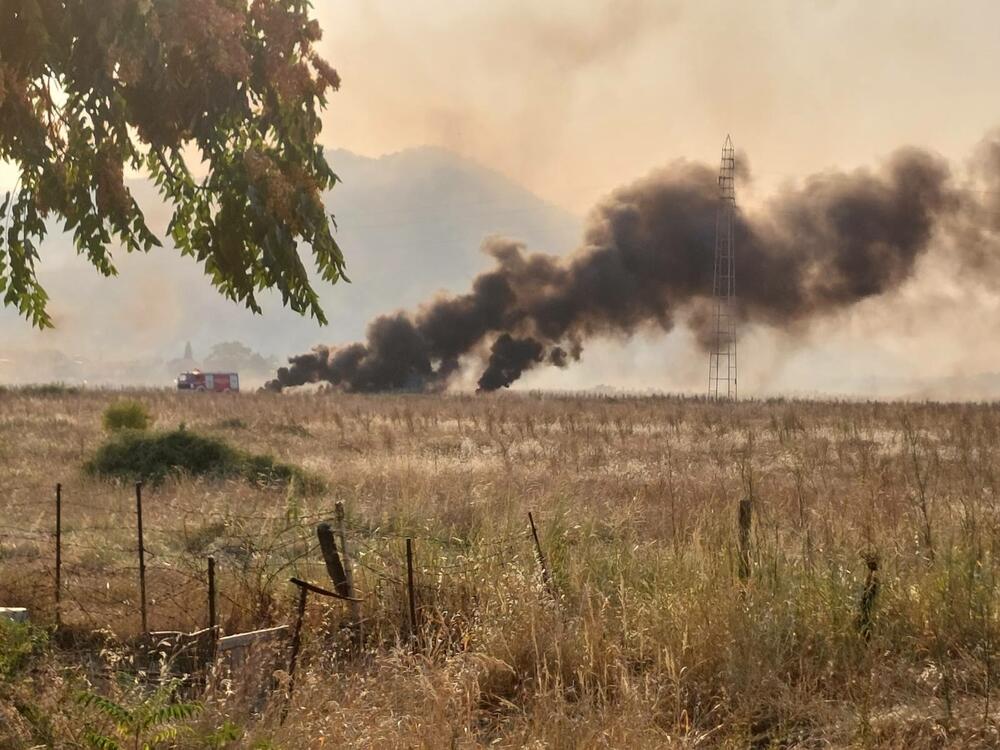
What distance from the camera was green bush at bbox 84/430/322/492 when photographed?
17203 millimetres

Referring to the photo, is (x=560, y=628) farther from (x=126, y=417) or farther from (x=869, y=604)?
(x=126, y=417)

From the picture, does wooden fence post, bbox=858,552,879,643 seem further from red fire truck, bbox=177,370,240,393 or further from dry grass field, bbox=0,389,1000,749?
red fire truck, bbox=177,370,240,393

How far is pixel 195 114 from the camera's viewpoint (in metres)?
8.09

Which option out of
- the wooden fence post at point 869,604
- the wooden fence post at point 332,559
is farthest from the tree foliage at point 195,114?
A: the wooden fence post at point 869,604

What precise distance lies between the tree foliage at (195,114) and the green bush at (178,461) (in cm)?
806

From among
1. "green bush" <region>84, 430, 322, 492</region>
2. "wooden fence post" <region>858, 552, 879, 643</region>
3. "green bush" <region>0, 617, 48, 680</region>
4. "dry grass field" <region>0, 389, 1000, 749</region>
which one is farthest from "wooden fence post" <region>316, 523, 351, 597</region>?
"green bush" <region>84, 430, 322, 492</region>

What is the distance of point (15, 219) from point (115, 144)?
1384mm

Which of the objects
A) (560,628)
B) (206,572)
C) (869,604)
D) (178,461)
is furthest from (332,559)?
(178,461)

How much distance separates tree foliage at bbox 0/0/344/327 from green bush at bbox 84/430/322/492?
Answer: 8.06 metres

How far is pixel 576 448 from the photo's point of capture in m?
22.1

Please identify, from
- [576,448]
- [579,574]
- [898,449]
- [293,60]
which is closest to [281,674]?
[579,574]

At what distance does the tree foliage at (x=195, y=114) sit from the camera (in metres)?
7.47

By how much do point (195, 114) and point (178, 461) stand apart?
436 inches

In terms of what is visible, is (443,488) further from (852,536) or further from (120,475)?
(852,536)
